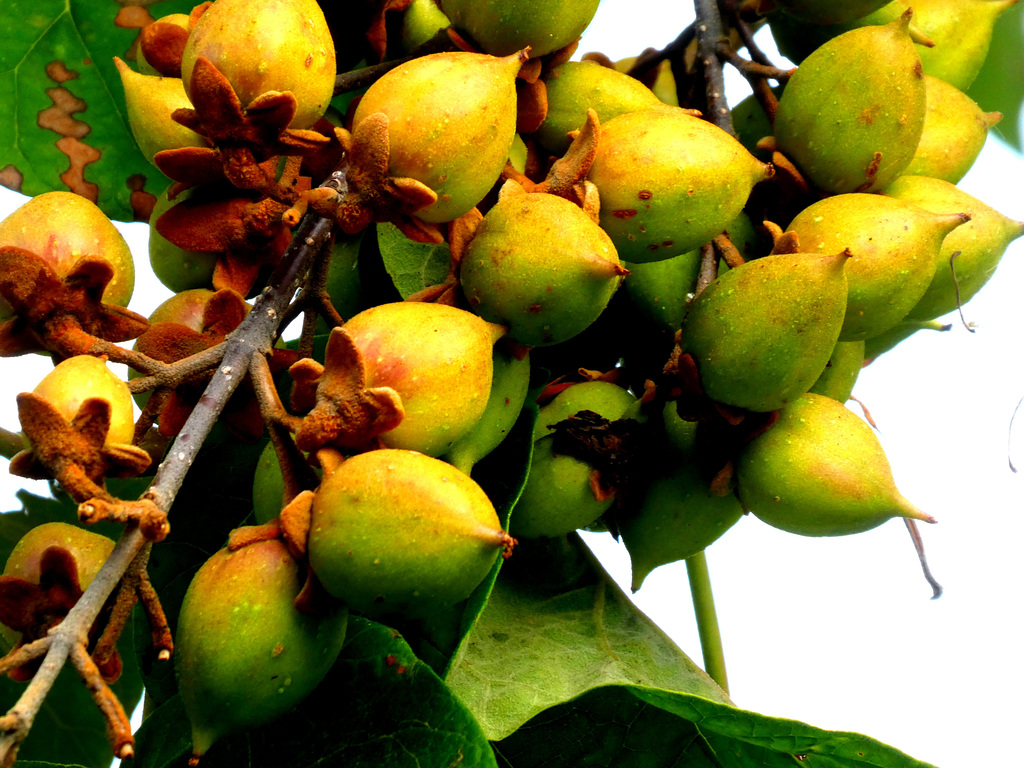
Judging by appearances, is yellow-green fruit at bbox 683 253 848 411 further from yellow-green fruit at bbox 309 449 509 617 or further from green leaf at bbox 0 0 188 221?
green leaf at bbox 0 0 188 221

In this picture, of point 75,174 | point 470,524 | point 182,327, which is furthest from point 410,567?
point 75,174

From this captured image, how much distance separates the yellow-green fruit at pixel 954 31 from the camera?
1359 millimetres

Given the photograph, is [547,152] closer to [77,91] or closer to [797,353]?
[797,353]

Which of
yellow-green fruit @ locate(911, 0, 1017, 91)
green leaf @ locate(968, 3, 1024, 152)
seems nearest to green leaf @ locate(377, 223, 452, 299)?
yellow-green fruit @ locate(911, 0, 1017, 91)

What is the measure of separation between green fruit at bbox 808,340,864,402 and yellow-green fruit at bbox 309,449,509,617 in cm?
Result: 49

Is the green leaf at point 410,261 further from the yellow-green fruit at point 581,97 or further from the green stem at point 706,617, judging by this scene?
the green stem at point 706,617

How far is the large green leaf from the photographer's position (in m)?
1.09

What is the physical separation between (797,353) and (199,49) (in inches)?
22.3

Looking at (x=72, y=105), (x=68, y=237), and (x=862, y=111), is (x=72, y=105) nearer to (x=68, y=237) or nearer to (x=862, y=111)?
(x=68, y=237)

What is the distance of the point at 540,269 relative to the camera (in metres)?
0.90

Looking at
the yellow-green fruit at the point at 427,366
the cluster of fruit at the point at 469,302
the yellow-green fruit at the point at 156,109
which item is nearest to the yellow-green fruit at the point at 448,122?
the cluster of fruit at the point at 469,302

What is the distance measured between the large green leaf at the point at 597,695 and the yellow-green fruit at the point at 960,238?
47 cm

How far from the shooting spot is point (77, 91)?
1.47 m

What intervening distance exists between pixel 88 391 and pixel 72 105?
33.6 inches
